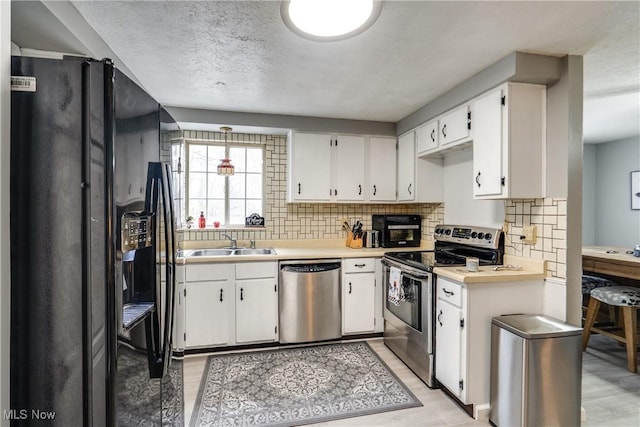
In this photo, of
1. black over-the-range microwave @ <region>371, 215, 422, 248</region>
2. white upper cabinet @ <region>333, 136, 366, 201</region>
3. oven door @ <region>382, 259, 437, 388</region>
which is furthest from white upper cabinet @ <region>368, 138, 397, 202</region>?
oven door @ <region>382, 259, 437, 388</region>

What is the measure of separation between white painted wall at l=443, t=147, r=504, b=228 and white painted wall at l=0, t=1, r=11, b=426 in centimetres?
289

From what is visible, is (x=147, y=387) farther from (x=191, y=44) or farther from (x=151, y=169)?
(x=191, y=44)

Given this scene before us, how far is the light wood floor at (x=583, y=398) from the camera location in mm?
1970

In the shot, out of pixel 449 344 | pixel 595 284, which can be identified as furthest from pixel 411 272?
pixel 595 284

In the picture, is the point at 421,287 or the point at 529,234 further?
the point at 421,287

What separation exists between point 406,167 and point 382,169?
0.90ft

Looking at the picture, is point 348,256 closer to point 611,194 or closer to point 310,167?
point 310,167

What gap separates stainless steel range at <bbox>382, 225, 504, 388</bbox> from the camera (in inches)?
92.9

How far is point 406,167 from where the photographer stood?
344cm

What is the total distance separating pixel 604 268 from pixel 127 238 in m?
3.95

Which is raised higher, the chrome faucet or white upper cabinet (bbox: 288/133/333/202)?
white upper cabinet (bbox: 288/133/333/202)

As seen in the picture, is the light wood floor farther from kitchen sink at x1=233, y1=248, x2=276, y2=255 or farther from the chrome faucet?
the chrome faucet

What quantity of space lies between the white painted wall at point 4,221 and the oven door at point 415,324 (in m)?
2.24
